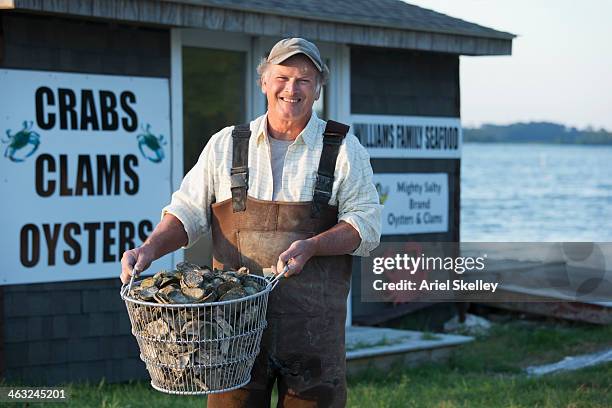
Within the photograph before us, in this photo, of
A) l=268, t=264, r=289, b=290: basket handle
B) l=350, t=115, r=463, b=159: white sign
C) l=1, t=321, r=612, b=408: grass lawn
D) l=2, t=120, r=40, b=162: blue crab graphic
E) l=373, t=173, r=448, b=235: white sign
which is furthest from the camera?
l=373, t=173, r=448, b=235: white sign

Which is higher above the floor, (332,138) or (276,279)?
(332,138)

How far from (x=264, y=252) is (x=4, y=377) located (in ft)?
15.0

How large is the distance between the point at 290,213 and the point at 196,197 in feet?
1.26

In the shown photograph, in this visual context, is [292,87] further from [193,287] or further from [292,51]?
[193,287]

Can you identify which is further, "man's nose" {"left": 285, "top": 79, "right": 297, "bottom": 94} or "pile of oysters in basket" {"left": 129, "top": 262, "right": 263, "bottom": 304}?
"man's nose" {"left": 285, "top": 79, "right": 297, "bottom": 94}

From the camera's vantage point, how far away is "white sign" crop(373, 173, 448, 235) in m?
10.9

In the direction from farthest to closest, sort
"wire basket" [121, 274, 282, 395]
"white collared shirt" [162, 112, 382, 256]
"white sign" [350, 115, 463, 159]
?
"white sign" [350, 115, 463, 159], "white collared shirt" [162, 112, 382, 256], "wire basket" [121, 274, 282, 395]

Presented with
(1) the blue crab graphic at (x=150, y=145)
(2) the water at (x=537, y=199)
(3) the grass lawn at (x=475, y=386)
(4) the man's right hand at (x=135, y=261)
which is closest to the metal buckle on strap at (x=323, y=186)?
(4) the man's right hand at (x=135, y=261)

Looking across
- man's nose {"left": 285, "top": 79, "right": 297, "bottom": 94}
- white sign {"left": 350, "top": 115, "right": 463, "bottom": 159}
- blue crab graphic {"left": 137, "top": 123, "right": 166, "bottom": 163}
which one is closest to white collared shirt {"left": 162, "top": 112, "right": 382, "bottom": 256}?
man's nose {"left": 285, "top": 79, "right": 297, "bottom": 94}

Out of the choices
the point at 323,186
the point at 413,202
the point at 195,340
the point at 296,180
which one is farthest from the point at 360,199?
the point at 413,202

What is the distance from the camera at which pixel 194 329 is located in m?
3.45

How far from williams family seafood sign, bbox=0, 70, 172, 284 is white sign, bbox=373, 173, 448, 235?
291 centimetres

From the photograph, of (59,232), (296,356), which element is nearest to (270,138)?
(296,356)

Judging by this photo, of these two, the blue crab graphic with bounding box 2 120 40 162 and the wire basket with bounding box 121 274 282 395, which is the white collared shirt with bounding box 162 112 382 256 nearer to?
the wire basket with bounding box 121 274 282 395
